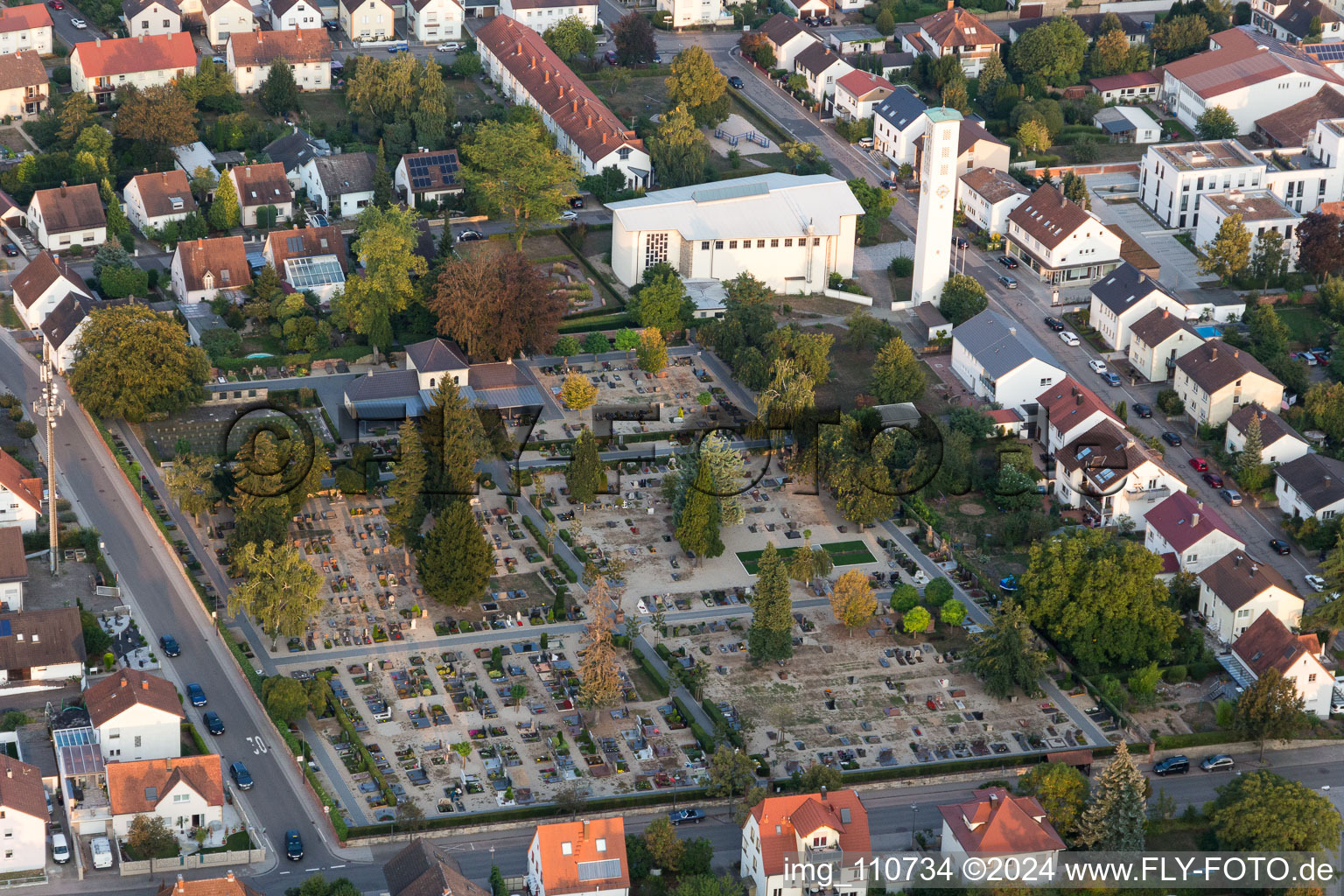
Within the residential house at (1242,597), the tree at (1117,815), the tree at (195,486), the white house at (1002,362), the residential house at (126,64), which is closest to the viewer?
the tree at (1117,815)

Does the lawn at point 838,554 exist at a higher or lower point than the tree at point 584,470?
lower

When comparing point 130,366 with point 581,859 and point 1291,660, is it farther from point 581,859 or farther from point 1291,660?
point 1291,660

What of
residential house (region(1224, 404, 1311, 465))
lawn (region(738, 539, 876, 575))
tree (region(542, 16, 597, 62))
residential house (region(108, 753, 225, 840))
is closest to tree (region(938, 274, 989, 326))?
residential house (region(1224, 404, 1311, 465))

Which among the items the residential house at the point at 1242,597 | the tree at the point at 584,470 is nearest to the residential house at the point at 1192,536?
the residential house at the point at 1242,597

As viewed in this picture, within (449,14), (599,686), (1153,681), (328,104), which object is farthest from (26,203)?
(1153,681)

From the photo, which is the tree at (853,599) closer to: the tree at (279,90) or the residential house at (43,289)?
the residential house at (43,289)

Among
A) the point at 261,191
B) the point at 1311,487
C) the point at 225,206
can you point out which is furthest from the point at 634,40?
the point at 1311,487

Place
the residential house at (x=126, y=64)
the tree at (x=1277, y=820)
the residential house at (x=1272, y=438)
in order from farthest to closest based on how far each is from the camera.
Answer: the residential house at (x=126, y=64)
the residential house at (x=1272, y=438)
the tree at (x=1277, y=820)
